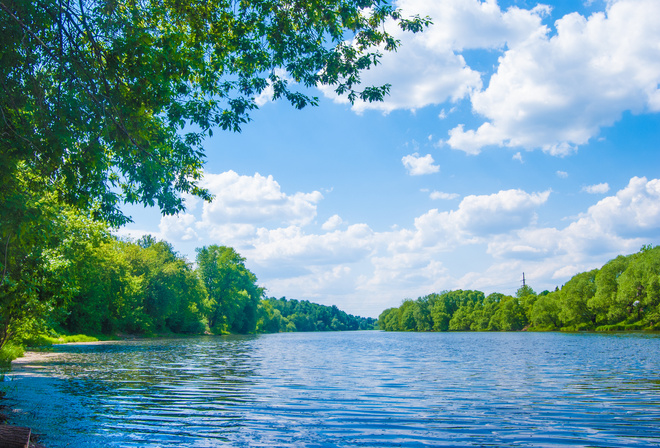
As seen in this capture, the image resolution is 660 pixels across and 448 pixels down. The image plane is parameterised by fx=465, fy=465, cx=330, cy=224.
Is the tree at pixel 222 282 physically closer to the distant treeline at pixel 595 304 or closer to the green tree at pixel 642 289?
the distant treeline at pixel 595 304

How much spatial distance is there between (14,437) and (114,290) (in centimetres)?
5963

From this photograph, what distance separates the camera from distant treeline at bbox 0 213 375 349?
56.3 ft

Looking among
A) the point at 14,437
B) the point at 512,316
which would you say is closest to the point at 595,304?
the point at 512,316

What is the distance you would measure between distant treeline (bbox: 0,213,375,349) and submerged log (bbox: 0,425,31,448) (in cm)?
346

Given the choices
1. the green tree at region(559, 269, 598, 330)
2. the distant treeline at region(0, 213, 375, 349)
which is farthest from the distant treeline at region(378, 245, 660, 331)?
the distant treeline at region(0, 213, 375, 349)

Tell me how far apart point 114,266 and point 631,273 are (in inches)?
3367

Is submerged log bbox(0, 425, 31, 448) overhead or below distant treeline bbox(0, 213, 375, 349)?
below

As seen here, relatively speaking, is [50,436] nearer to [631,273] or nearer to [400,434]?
[400,434]

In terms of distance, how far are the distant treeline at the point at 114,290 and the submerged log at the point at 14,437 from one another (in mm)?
3463

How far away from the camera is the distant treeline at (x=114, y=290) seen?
17156mm

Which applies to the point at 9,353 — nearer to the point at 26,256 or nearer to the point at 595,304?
the point at 26,256

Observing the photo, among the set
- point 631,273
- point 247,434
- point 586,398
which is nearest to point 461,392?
point 586,398

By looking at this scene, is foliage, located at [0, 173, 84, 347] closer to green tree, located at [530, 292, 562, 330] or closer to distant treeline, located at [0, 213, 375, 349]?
distant treeline, located at [0, 213, 375, 349]

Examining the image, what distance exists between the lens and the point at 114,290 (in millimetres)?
61438
